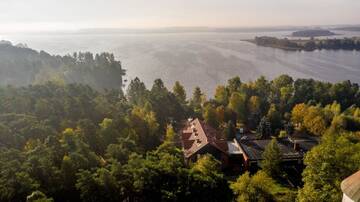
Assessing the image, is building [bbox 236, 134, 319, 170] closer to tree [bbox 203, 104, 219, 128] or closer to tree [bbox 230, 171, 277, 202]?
tree [bbox 230, 171, 277, 202]

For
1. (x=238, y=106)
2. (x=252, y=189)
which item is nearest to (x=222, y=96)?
(x=238, y=106)

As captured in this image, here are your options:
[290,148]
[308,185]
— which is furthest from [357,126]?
[308,185]

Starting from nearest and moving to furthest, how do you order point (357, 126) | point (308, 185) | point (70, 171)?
point (308, 185) < point (70, 171) < point (357, 126)

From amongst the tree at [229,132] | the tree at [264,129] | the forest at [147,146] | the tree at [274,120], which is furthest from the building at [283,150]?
the tree at [274,120]

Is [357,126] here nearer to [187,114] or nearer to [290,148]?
[290,148]

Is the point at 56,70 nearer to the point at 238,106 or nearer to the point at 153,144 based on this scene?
the point at 238,106

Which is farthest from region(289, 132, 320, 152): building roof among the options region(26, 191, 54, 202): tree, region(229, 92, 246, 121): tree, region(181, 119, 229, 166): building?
region(26, 191, 54, 202): tree

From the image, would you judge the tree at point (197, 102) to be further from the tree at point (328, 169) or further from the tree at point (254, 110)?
the tree at point (328, 169)
